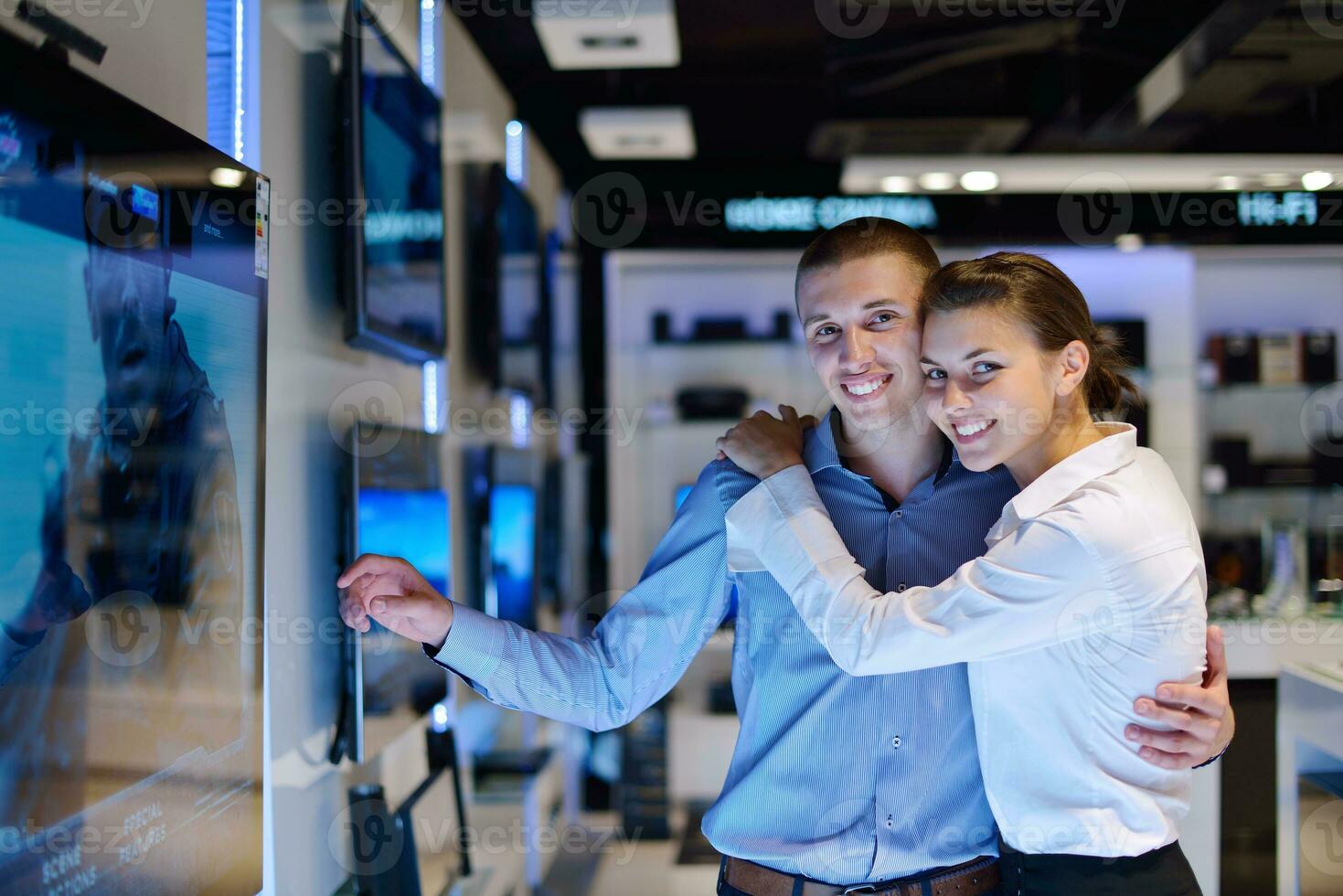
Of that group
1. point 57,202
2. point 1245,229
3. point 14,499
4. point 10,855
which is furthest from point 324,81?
point 1245,229

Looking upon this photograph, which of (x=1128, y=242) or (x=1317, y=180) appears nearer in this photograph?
(x=1317, y=180)

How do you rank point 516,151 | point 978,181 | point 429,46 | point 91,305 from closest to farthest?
point 91,305 < point 429,46 < point 516,151 < point 978,181

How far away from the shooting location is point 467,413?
3.93 metres

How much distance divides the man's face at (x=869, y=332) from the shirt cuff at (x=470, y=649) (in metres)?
0.69

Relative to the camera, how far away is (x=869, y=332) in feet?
5.95

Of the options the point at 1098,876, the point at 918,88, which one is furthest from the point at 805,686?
the point at 918,88

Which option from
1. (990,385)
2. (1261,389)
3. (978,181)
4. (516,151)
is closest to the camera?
(990,385)

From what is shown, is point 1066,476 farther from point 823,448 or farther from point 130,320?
point 130,320

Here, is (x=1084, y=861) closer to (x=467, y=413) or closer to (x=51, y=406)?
(x=51, y=406)

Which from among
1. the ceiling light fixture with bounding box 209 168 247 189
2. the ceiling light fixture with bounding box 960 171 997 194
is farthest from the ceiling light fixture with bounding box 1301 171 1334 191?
the ceiling light fixture with bounding box 209 168 247 189

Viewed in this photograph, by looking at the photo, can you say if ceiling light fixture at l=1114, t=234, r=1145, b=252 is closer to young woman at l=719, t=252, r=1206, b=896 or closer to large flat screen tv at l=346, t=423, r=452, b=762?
large flat screen tv at l=346, t=423, r=452, b=762

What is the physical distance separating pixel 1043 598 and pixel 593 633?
2.42ft

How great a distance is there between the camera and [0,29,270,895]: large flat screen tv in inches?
44.6

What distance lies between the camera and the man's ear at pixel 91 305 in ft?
4.07
